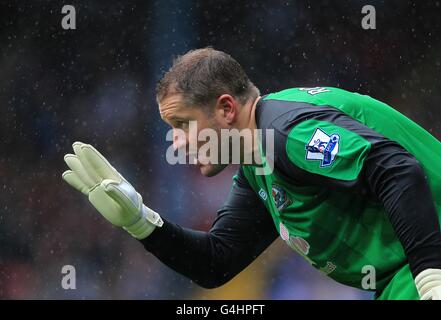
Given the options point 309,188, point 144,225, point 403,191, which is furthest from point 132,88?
point 403,191

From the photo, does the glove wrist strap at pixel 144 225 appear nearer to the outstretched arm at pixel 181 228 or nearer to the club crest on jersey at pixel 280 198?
the outstretched arm at pixel 181 228

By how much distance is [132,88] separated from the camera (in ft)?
18.6

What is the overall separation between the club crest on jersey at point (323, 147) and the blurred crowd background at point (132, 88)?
11.3ft

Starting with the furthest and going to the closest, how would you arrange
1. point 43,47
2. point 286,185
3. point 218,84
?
point 43,47
point 218,84
point 286,185

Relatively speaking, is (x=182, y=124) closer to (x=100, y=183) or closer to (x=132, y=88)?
(x=100, y=183)

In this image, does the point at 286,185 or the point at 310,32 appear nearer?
the point at 286,185

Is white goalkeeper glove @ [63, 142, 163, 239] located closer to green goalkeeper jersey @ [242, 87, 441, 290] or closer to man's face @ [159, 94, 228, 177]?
man's face @ [159, 94, 228, 177]

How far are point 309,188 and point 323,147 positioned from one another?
0.29 meters

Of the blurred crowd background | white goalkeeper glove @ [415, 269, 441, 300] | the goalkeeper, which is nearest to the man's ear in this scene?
the goalkeeper

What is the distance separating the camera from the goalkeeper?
2.04m

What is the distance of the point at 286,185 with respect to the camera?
2.49 meters

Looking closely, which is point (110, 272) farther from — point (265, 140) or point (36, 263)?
point (265, 140)

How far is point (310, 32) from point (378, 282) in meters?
3.41

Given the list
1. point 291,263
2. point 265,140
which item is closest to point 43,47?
point 291,263
